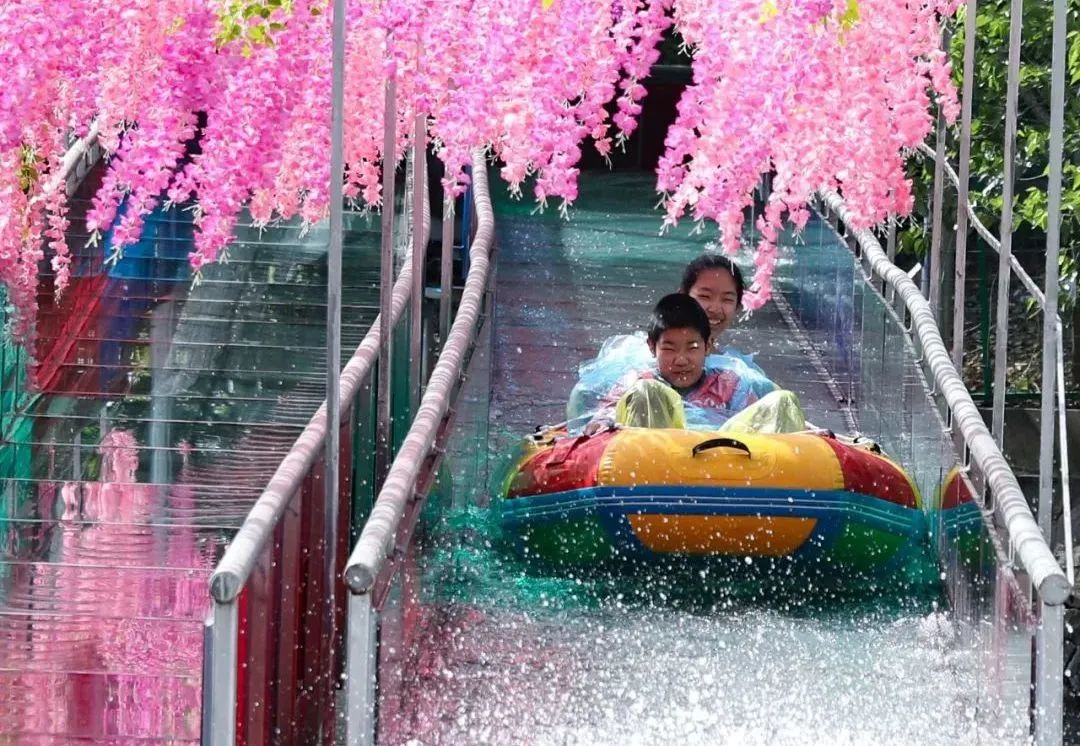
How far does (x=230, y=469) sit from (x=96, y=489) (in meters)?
0.52

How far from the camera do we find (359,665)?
373cm

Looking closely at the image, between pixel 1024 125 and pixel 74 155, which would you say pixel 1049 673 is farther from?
pixel 74 155

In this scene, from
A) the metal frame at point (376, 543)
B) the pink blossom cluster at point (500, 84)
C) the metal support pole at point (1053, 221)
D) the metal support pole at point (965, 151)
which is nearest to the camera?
the metal frame at point (376, 543)

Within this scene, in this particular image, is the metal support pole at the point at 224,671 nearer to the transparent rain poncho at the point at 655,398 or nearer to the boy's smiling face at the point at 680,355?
the transparent rain poncho at the point at 655,398

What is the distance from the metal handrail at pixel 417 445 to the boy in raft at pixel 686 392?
57cm

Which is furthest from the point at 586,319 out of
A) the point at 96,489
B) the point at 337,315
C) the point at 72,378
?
the point at 337,315

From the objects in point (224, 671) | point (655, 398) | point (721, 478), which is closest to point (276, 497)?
point (224, 671)

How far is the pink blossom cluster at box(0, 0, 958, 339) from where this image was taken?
196 inches

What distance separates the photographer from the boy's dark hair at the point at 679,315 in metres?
6.83

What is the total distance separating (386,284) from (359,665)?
1.50 meters

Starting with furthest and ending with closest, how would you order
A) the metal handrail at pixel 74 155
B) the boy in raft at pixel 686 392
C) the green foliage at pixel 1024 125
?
1. the metal handrail at pixel 74 155
2. the green foliage at pixel 1024 125
3. the boy in raft at pixel 686 392

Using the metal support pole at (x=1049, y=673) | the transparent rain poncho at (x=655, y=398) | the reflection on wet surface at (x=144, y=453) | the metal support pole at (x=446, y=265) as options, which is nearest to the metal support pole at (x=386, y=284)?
the reflection on wet surface at (x=144, y=453)

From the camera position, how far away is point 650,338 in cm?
701

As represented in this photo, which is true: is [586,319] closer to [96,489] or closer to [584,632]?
[96,489]
